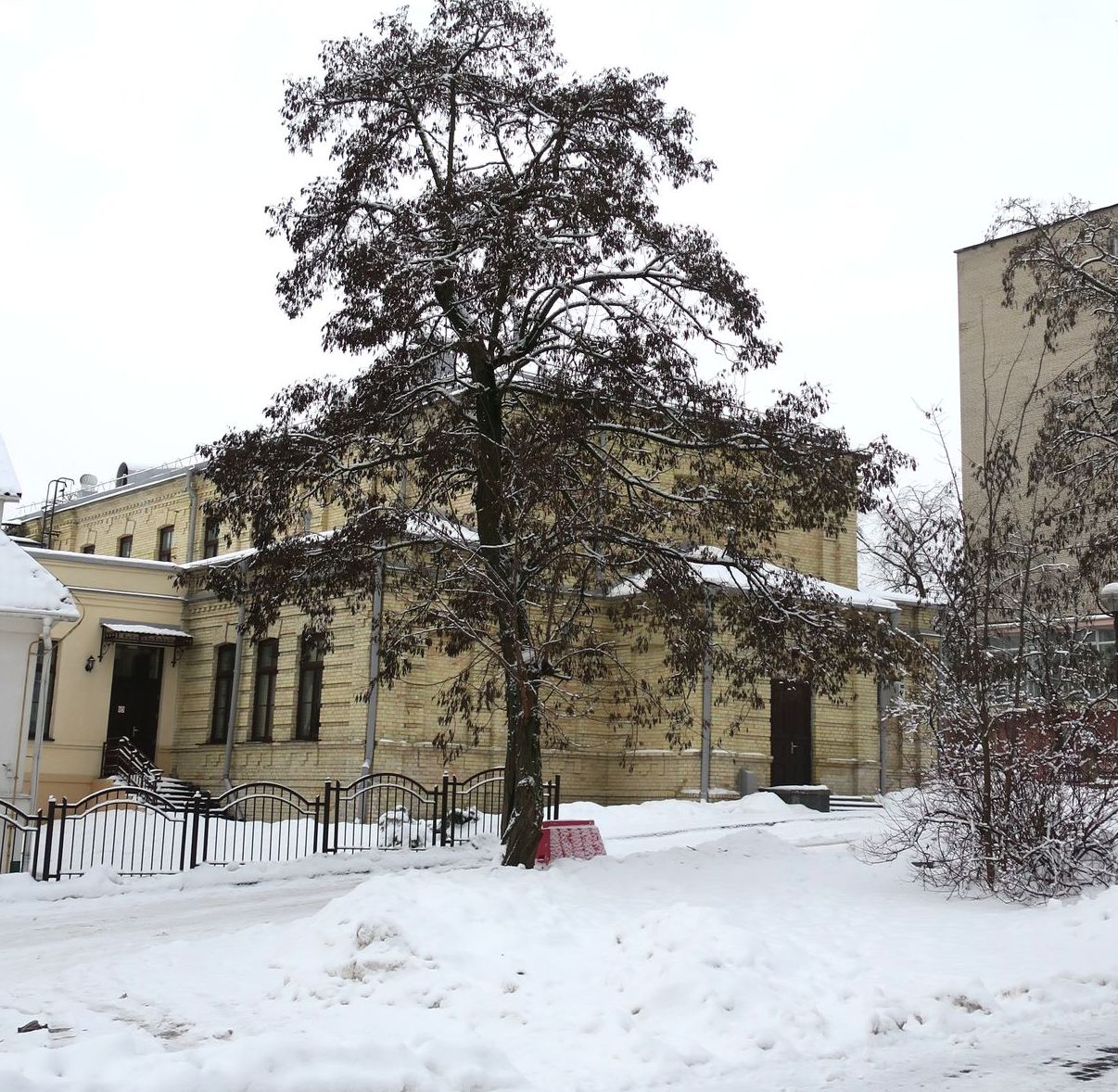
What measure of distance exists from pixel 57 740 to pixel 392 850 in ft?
41.4


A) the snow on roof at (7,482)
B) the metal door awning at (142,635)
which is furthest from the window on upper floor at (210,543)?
the snow on roof at (7,482)

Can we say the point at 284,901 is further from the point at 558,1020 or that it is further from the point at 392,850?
the point at 558,1020

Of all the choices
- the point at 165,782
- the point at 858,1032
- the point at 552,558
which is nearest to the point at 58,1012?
the point at 858,1032

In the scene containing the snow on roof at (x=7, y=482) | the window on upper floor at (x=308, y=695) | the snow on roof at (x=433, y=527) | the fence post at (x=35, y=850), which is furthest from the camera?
the window on upper floor at (x=308, y=695)

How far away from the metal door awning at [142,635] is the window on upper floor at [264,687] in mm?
2215

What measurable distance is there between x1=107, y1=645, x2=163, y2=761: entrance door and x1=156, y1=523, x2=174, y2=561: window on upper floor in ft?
16.5

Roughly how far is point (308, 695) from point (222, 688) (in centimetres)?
333

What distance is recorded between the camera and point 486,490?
15203 millimetres

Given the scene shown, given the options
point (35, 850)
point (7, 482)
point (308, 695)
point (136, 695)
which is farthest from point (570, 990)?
Result: point (136, 695)

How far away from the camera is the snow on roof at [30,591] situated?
18781mm

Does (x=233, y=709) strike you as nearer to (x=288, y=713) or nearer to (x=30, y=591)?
(x=288, y=713)

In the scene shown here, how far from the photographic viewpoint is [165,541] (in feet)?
116

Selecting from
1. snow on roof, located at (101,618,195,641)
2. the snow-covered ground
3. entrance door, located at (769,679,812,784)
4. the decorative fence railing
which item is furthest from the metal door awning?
the snow-covered ground

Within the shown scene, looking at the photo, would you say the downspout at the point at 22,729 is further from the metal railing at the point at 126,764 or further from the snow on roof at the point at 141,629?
the snow on roof at the point at 141,629
